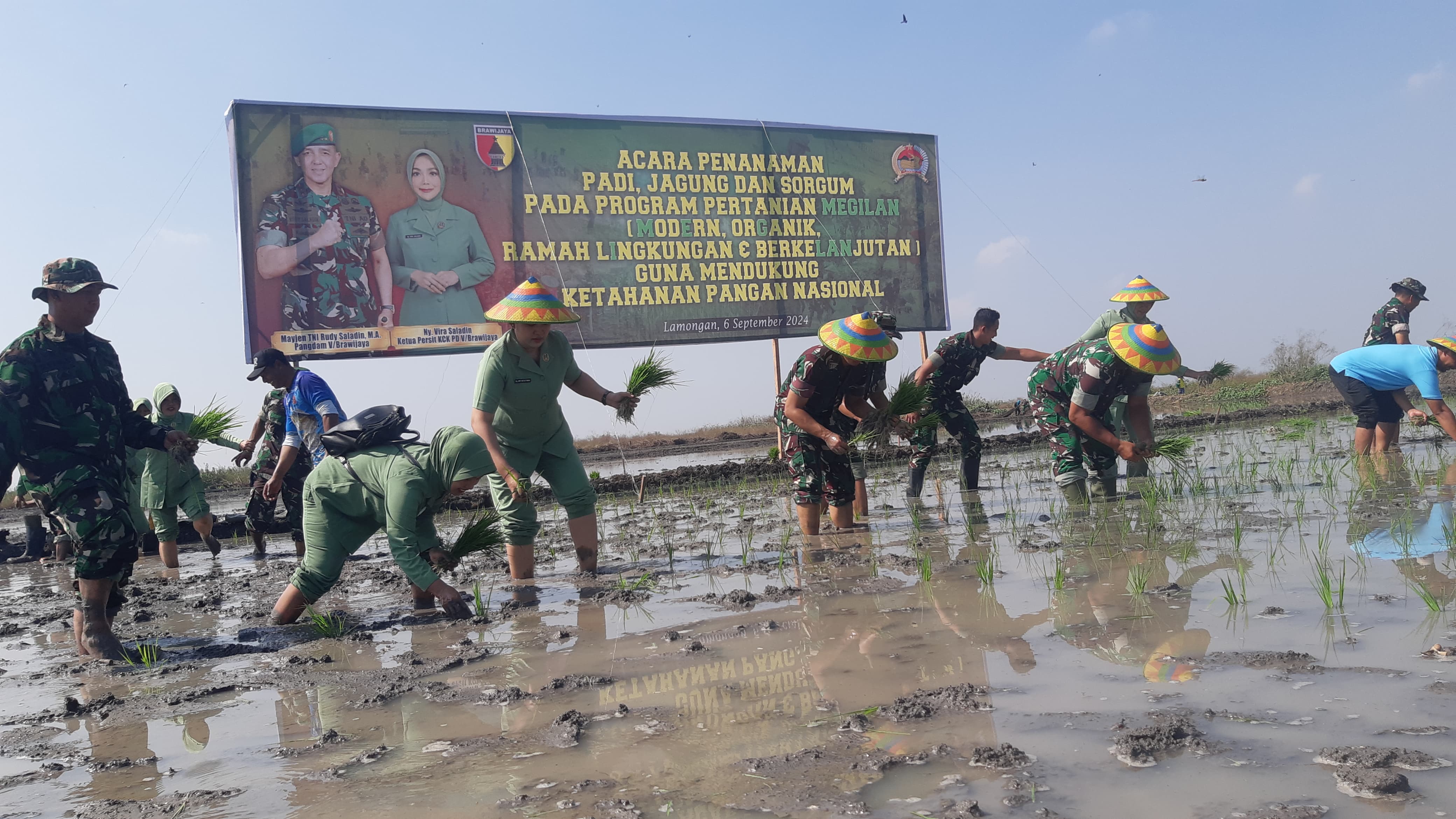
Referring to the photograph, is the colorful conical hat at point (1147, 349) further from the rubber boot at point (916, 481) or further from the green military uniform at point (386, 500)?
the green military uniform at point (386, 500)

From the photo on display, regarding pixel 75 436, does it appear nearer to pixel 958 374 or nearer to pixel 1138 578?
pixel 1138 578

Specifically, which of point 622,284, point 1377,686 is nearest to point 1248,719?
point 1377,686

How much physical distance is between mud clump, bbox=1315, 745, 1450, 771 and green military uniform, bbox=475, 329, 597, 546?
409 cm

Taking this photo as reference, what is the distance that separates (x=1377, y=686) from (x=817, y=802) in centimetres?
165

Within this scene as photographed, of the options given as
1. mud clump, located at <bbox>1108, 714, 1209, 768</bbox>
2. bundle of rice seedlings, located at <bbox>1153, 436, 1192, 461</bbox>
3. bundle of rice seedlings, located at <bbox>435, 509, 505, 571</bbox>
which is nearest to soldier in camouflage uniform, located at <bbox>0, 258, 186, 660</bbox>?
bundle of rice seedlings, located at <bbox>435, 509, 505, 571</bbox>

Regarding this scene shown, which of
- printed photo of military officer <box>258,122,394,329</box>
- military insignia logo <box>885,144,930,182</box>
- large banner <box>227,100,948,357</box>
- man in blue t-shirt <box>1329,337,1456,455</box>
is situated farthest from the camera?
military insignia logo <box>885,144,930,182</box>

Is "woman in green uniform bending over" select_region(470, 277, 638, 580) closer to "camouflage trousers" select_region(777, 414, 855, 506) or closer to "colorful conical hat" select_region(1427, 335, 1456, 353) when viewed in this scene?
"camouflage trousers" select_region(777, 414, 855, 506)

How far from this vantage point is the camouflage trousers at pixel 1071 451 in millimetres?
7008

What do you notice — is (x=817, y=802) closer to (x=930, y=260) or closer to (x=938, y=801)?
(x=938, y=801)

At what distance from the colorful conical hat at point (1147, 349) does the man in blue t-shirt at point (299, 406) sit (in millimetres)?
5168

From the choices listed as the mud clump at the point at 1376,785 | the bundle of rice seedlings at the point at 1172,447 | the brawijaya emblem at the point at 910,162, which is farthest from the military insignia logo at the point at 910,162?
the mud clump at the point at 1376,785

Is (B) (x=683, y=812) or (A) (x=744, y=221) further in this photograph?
(A) (x=744, y=221)

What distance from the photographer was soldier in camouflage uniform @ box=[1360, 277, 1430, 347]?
9805 mm

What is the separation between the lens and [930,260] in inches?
533
